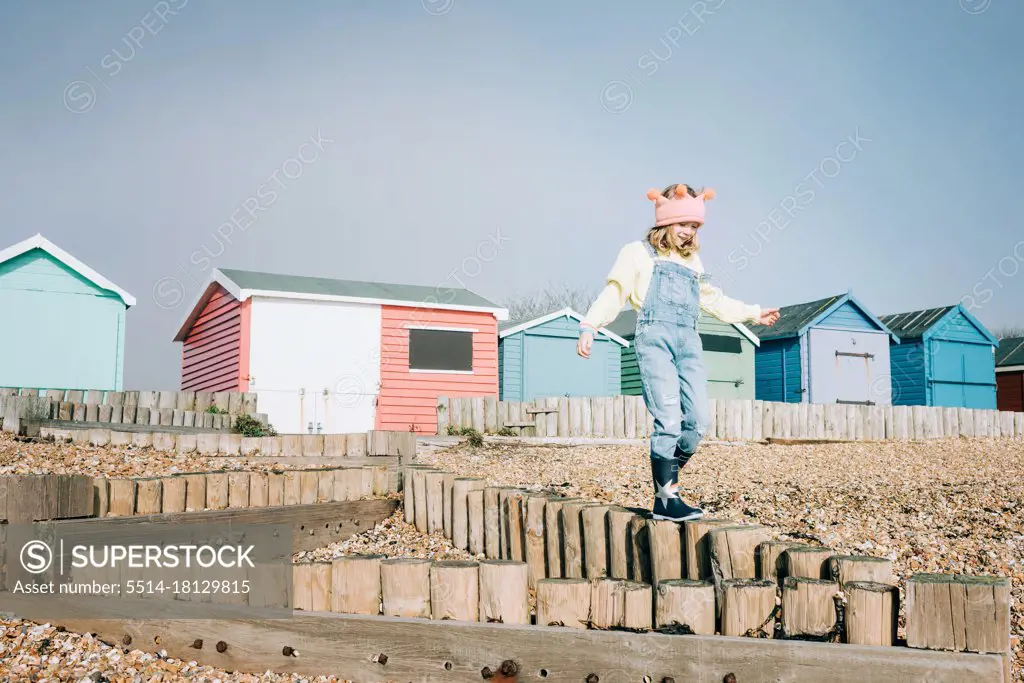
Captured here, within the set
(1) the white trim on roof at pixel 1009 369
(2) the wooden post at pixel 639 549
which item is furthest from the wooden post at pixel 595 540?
(1) the white trim on roof at pixel 1009 369

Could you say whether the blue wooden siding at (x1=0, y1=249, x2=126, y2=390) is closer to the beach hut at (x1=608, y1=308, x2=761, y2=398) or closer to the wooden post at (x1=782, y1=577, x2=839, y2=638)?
the beach hut at (x1=608, y1=308, x2=761, y2=398)

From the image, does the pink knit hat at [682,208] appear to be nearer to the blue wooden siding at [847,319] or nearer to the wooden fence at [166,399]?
the wooden fence at [166,399]

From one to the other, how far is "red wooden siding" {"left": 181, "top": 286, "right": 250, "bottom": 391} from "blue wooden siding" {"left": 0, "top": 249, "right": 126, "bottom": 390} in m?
2.40

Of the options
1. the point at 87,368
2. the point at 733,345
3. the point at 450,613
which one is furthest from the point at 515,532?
the point at 733,345

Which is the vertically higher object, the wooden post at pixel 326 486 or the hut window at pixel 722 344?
the hut window at pixel 722 344

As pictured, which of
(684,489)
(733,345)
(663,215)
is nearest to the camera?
(663,215)

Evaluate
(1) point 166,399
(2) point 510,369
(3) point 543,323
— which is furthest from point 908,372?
(1) point 166,399

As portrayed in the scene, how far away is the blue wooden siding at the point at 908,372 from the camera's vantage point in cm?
2834

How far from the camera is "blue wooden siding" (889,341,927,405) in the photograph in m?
28.3

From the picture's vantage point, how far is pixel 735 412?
19875 millimetres

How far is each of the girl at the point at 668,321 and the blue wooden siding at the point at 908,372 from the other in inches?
1061

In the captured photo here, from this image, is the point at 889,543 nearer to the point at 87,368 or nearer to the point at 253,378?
the point at 253,378

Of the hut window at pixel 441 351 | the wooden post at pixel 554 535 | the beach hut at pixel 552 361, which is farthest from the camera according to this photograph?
the beach hut at pixel 552 361

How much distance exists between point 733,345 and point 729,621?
24.9 m
